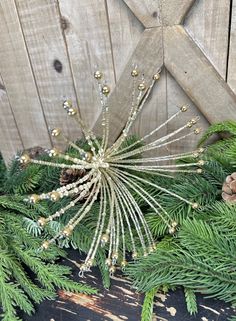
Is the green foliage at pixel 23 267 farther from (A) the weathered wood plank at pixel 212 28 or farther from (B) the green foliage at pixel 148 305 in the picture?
(A) the weathered wood plank at pixel 212 28

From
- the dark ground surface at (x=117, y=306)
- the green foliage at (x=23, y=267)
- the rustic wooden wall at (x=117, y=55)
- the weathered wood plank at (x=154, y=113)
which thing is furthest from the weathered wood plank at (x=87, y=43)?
the dark ground surface at (x=117, y=306)

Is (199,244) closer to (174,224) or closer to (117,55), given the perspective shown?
(174,224)

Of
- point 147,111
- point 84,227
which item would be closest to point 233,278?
point 84,227

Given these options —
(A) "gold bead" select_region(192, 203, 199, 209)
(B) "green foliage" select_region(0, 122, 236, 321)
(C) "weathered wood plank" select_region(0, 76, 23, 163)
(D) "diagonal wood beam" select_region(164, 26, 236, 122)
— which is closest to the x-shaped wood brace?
(D) "diagonal wood beam" select_region(164, 26, 236, 122)

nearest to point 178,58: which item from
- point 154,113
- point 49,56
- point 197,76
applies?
point 197,76

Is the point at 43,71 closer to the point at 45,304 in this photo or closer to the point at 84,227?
the point at 84,227
